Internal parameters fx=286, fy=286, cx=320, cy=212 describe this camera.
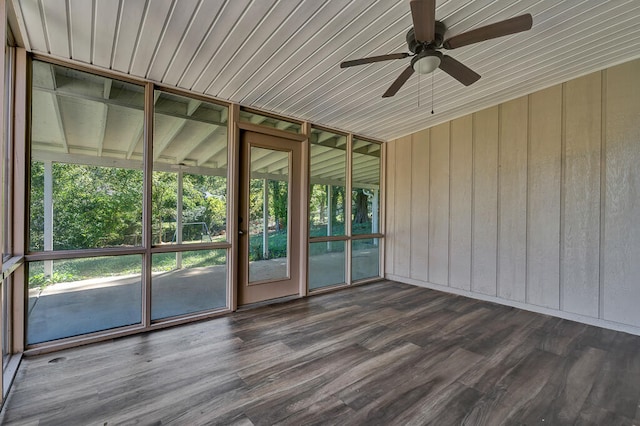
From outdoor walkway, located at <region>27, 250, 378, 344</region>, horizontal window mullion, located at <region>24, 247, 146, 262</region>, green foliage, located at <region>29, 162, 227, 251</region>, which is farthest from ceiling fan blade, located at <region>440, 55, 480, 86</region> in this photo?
horizontal window mullion, located at <region>24, 247, 146, 262</region>

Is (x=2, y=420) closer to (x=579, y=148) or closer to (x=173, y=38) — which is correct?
(x=173, y=38)

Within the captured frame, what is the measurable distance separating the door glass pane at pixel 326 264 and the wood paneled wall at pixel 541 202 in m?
1.30

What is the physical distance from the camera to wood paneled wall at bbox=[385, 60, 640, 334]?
10.1ft

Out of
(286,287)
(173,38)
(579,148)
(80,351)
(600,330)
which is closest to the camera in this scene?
(173,38)

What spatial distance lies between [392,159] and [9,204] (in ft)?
16.7

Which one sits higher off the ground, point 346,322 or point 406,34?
point 406,34

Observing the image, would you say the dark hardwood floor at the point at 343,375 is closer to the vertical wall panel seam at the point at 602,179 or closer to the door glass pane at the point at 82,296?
the door glass pane at the point at 82,296

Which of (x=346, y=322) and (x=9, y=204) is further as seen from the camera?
(x=346, y=322)

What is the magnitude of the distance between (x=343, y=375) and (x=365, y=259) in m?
3.19

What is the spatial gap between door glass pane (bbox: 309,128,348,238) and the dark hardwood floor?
5.52 feet

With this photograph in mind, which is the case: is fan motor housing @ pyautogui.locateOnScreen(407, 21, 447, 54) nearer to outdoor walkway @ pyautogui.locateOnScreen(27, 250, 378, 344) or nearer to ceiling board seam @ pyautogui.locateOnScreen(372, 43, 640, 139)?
ceiling board seam @ pyautogui.locateOnScreen(372, 43, 640, 139)

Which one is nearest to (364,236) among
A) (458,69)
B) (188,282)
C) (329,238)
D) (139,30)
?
(329,238)

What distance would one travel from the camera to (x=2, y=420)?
1.74 meters

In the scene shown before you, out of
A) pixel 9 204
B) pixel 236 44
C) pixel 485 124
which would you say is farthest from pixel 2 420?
pixel 485 124
